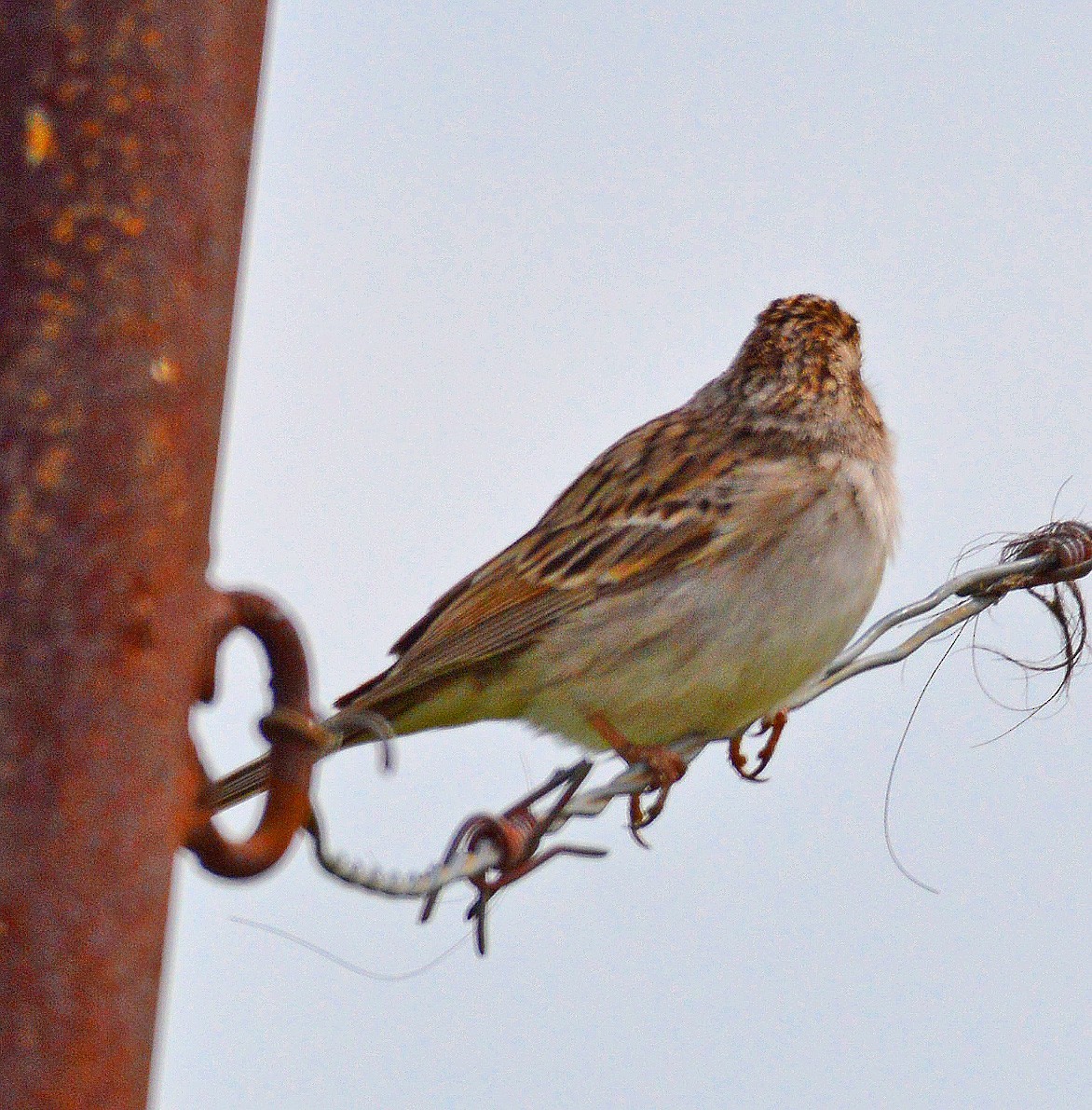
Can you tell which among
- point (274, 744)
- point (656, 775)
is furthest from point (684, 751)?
point (274, 744)

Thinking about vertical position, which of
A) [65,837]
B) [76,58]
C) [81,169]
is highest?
[76,58]

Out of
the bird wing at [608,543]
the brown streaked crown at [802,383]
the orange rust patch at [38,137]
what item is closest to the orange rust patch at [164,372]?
the orange rust patch at [38,137]

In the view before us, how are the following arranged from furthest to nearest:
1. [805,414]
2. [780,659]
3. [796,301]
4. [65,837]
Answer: [796,301], [805,414], [780,659], [65,837]

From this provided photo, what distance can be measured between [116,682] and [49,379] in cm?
36

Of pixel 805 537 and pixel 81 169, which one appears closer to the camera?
pixel 81 169

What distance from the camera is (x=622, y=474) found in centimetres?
639

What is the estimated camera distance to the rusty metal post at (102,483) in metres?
2.00

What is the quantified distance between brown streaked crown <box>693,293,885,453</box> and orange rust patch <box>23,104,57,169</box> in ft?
13.9

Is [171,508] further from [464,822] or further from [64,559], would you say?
[464,822]

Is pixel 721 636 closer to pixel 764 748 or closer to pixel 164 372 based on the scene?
pixel 764 748

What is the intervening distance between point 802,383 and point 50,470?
451 cm

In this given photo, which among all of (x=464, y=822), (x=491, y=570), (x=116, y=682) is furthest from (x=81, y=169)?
(x=491, y=570)

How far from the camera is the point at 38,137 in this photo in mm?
2092

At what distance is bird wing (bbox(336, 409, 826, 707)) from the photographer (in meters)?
5.79
